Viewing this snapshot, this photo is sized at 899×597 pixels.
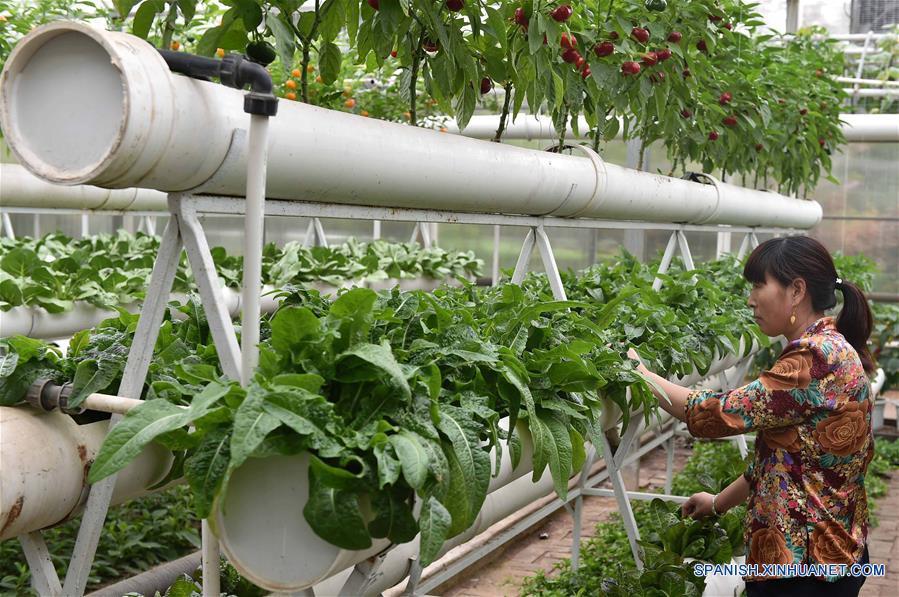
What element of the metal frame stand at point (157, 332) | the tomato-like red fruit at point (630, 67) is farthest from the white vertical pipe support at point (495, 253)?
the metal frame stand at point (157, 332)

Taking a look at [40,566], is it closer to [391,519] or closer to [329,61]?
[391,519]

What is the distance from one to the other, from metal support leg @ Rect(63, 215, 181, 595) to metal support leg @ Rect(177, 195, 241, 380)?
0.09ft

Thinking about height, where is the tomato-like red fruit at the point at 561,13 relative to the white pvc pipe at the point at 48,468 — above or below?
above

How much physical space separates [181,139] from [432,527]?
649 millimetres

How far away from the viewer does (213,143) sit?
149cm

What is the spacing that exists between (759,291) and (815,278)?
143 millimetres

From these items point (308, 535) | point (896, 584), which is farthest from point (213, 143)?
point (896, 584)

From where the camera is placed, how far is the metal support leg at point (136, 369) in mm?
1611

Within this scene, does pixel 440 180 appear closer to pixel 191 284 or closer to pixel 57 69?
pixel 57 69

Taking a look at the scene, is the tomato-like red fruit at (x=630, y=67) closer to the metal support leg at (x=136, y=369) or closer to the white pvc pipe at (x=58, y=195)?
the metal support leg at (x=136, y=369)

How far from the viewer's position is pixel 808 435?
2518mm

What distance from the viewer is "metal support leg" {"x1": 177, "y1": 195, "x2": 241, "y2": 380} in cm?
156

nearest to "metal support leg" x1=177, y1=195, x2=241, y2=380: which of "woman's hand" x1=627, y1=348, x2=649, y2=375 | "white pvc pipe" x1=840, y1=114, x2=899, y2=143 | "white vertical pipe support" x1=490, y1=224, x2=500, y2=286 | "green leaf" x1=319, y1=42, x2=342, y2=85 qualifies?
"green leaf" x1=319, y1=42, x2=342, y2=85

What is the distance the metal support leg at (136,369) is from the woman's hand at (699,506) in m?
2.05
